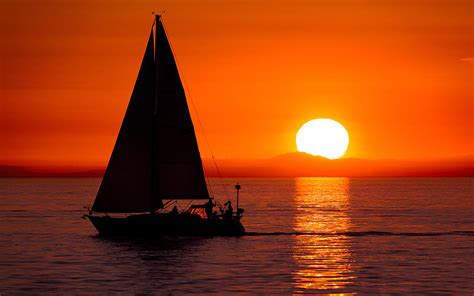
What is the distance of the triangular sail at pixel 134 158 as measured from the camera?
67.3 meters

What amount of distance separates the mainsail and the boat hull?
998 mm

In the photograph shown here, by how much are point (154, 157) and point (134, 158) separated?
5.02 ft

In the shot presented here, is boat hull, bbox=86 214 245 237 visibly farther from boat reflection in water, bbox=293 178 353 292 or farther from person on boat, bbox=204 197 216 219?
boat reflection in water, bbox=293 178 353 292

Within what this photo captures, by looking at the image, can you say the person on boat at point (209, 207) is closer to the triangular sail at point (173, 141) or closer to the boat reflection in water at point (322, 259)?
the triangular sail at point (173, 141)

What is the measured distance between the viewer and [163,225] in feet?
223

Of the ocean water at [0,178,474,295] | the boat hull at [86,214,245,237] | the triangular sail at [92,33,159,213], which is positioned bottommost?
the ocean water at [0,178,474,295]

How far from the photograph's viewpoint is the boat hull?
6794cm

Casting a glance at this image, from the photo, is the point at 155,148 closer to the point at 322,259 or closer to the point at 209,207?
the point at 209,207

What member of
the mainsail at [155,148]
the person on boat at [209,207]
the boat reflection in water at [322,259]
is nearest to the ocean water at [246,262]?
the boat reflection in water at [322,259]

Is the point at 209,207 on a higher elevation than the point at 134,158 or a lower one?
lower

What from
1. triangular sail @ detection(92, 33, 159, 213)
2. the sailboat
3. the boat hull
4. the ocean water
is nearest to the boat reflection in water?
the ocean water

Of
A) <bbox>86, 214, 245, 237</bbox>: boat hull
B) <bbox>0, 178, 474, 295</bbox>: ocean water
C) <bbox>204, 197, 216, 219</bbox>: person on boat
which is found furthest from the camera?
<bbox>204, 197, 216, 219</bbox>: person on boat

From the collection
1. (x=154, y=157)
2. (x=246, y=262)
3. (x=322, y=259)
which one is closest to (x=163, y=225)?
(x=154, y=157)

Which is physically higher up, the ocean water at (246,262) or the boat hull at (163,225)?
the boat hull at (163,225)
